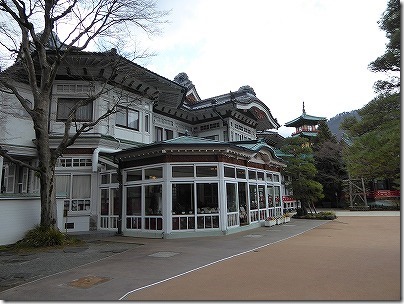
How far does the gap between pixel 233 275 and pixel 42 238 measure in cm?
775

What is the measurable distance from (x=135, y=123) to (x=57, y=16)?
7131 millimetres

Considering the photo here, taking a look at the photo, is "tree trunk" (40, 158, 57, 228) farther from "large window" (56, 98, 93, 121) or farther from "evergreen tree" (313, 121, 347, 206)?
"evergreen tree" (313, 121, 347, 206)

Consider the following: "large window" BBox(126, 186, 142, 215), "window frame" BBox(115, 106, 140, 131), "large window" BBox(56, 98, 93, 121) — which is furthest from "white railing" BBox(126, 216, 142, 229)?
"large window" BBox(56, 98, 93, 121)

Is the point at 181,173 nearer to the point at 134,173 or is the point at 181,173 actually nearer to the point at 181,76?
the point at 134,173

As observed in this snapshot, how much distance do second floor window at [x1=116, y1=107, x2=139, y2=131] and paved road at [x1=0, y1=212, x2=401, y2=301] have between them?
835cm

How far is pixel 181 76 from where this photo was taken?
2634 centimetres

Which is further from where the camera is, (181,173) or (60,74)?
(60,74)

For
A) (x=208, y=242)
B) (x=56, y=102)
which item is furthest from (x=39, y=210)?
(x=208, y=242)

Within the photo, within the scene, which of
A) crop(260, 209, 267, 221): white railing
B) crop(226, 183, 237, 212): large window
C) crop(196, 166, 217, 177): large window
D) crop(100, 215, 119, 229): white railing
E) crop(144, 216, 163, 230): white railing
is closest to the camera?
crop(144, 216, 163, 230): white railing

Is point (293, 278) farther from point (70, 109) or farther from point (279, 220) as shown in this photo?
point (70, 109)

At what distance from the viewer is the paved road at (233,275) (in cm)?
540

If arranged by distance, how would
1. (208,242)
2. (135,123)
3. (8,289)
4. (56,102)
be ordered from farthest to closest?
(135,123), (56,102), (208,242), (8,289)

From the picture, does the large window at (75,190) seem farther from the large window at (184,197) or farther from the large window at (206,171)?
the large window at (206,171)

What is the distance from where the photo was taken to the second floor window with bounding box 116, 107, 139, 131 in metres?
17.0
